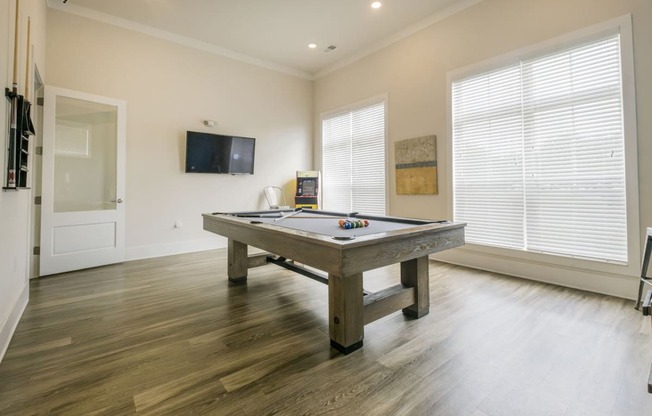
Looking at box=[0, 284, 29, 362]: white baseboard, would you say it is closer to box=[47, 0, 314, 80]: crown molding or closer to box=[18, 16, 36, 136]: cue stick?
box=[18, 16, 36, 136]: cue stick

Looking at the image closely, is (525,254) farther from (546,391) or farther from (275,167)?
(275,167)

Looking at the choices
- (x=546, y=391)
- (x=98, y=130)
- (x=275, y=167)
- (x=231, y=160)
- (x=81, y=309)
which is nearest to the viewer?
(x=546, y=391)

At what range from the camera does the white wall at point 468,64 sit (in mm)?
2736

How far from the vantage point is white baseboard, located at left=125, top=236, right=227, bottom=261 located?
4.44m

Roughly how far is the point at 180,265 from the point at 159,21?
3.54 meters

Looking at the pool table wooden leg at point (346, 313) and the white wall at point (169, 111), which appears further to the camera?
the white wall at point (169, 111)

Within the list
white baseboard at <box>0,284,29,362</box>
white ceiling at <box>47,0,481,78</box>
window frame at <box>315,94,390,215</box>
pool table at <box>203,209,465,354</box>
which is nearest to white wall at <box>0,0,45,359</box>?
white baseboard at <box>0,284,29,362</box>

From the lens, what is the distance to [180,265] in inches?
163

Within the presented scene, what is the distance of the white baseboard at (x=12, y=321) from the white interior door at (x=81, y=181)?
118 centimetres

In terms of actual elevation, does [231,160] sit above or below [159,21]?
below

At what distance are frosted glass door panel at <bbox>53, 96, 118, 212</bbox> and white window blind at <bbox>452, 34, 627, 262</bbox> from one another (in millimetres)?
4790

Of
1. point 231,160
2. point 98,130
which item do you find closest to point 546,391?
point 231,160

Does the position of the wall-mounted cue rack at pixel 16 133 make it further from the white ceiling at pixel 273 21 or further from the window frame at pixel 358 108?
the window frame at pixel 358 108

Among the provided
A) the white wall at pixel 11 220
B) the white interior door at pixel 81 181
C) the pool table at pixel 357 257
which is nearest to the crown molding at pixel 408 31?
the pool table at pixel 357 257
